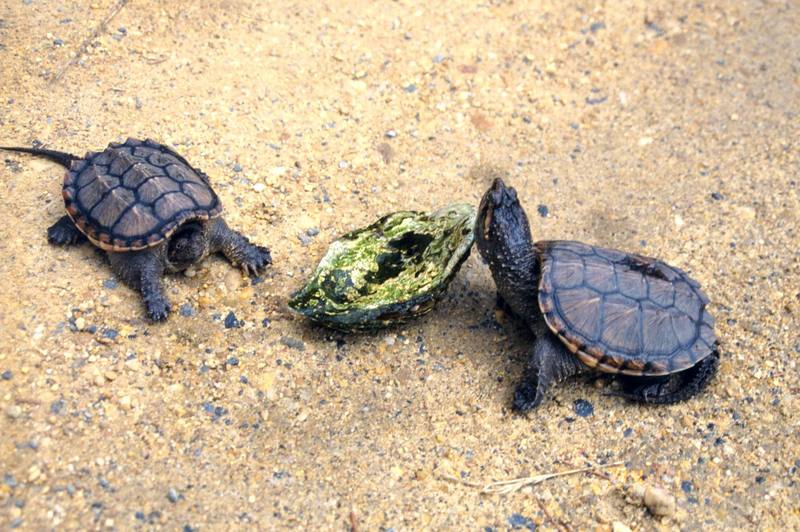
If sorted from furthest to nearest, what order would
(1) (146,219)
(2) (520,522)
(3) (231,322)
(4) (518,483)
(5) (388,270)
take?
(5) (388,270), (3) (231,322), (1) (146,219), (4) (518,483), (2) (520,522)

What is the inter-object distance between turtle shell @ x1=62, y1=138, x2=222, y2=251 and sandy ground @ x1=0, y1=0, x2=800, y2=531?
0.35 m

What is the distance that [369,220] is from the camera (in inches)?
206

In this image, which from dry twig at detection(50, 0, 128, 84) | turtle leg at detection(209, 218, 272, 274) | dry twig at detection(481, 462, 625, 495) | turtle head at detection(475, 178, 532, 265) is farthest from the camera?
dry twig at detection(50, 0, 128, 84)

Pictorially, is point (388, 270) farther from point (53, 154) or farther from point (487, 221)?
point (53, 154)

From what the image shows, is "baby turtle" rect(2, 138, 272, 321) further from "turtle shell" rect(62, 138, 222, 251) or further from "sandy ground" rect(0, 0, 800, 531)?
"sandy ground" rect(0, 0, 800, 531)

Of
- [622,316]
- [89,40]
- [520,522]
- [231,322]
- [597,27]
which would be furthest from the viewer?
[597,27]

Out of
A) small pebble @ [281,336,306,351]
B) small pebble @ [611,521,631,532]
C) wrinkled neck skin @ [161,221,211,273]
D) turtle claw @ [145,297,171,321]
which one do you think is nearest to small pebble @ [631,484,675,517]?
small pebble @ [611,521,631,532]

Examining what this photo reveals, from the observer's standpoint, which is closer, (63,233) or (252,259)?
(63,233)

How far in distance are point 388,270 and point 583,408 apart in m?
1.60

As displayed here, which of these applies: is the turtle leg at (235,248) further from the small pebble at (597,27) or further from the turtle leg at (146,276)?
the small pebble at (597,27)

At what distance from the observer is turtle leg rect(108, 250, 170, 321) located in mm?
4211

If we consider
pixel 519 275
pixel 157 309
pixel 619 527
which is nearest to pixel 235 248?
pixel 157 309

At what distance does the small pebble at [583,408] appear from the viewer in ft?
14.1

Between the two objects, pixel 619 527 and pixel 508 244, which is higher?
pixel 508 244
